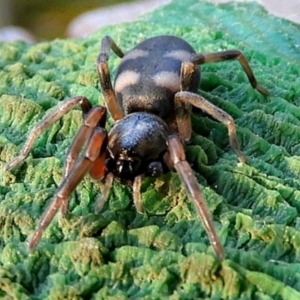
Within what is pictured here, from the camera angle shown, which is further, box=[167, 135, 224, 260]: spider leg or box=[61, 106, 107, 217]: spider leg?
box=[61, 106, 107, 217]: spider leg

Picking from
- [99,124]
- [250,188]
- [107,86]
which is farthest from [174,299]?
[107,86]

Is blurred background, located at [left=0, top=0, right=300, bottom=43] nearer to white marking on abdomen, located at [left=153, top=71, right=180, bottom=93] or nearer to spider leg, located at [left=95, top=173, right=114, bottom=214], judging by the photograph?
white marking on abdomen, located at [left=153, top=71, right=180, bottom=93]

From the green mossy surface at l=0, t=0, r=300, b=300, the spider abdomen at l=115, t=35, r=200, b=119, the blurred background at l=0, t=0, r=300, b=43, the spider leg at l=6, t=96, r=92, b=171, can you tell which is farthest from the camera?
the blurred background at l=0, t=0, r=300, b=43

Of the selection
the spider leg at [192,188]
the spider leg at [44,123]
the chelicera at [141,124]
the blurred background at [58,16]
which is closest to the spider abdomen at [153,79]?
the chelicera at [141,124]

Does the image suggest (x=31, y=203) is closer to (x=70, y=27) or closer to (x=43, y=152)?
(x=43, y=152)

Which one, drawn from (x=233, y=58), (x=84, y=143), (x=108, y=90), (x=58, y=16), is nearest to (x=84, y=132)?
(x=84, y=143)

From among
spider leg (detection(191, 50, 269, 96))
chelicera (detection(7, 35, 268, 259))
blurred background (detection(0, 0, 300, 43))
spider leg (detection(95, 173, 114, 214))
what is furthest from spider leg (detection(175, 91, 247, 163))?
blurred background (detection(0, 0, 300, 43))

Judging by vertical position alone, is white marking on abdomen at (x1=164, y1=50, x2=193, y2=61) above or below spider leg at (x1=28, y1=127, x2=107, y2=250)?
above
